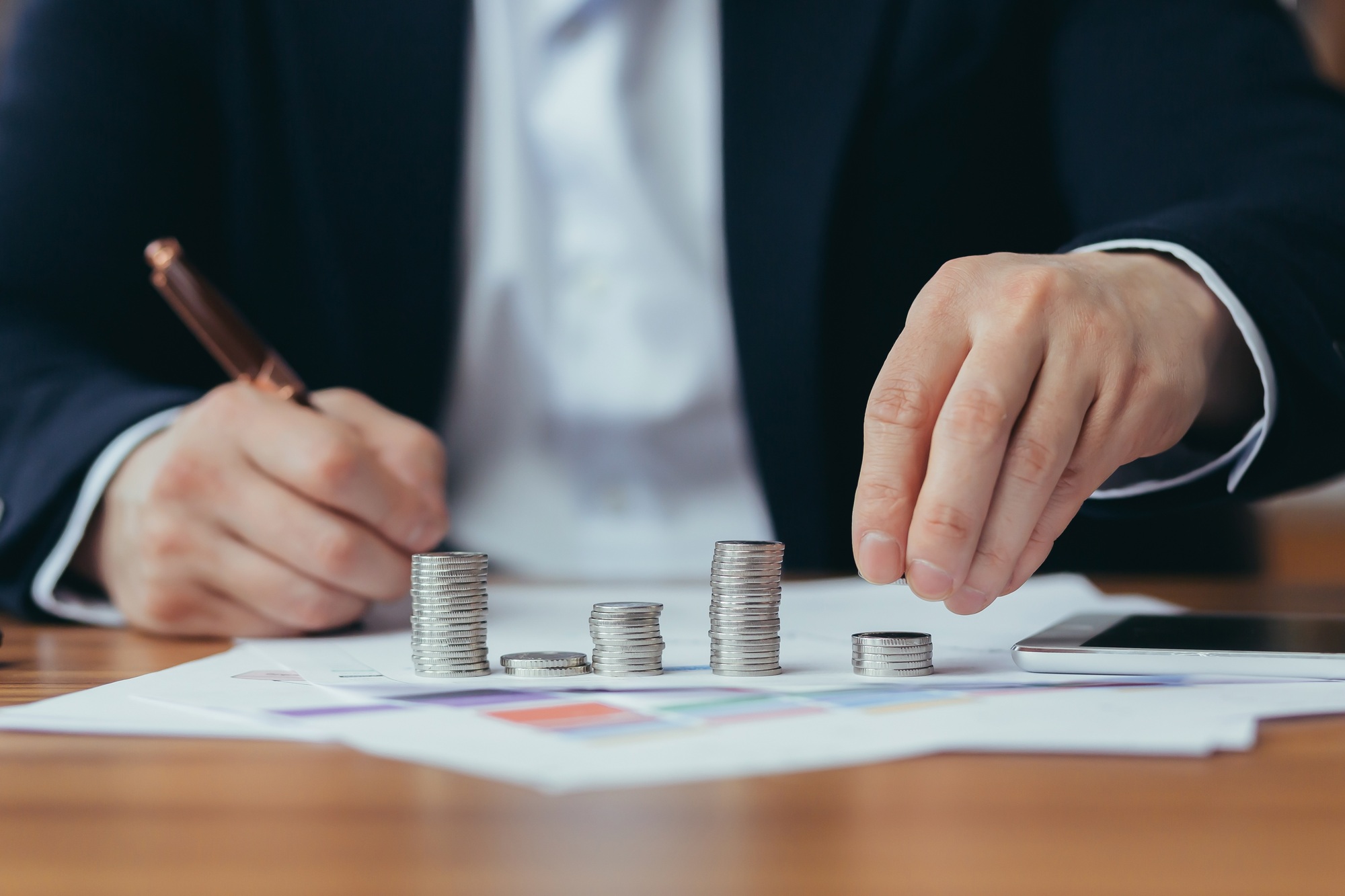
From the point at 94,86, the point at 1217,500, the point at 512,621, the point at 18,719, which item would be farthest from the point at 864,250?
the point at 18,719

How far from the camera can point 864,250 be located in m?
1.45

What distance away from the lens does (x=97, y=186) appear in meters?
1.43

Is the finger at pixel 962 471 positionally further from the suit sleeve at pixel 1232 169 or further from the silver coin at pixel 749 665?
the suit sleeve at pixel 1232 169

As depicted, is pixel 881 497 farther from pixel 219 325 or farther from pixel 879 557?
pixel 219 325

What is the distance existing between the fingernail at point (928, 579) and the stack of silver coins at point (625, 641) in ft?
0.49

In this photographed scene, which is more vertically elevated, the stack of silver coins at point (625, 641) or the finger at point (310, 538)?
the finger at point (310, 538)

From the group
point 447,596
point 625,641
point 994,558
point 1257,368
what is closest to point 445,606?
point 447,596

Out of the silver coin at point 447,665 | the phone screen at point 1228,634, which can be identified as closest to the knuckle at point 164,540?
the silver coin at point 447,665

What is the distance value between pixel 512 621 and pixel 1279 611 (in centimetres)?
64

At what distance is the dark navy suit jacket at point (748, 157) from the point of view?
138 centimetres

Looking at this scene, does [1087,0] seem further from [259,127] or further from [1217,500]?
[259,127]

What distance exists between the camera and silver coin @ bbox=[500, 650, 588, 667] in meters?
0.70

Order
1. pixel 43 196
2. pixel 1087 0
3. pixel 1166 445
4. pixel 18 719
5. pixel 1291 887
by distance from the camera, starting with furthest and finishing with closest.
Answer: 1. pixel 1087 0
2. pixel 43 196
3. pixel 1166 445
4. pixel 18 719
5. pixel 1291 887

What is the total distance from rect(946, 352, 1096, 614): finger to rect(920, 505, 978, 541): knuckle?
39mm
